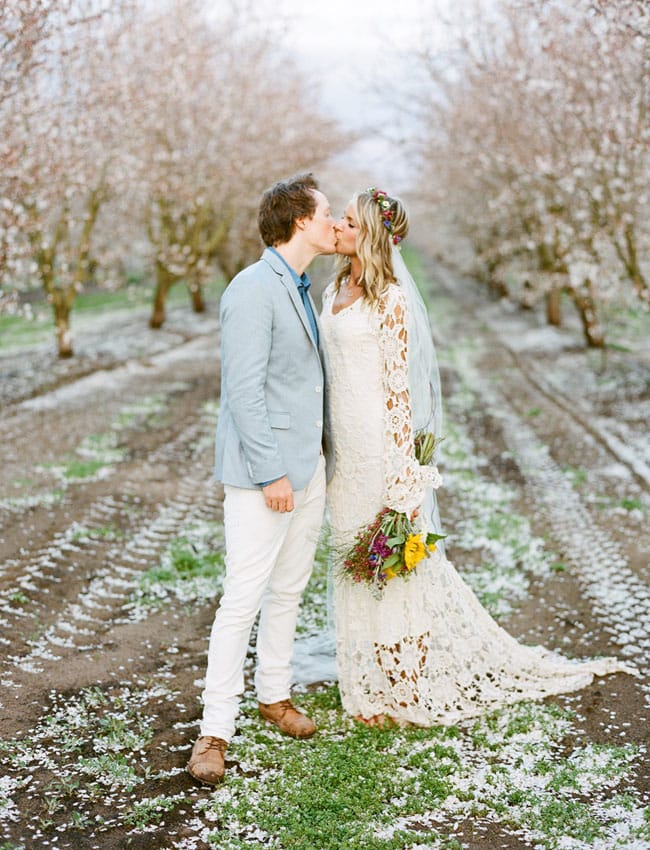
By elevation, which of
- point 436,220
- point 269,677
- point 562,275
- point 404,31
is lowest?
point 269,677

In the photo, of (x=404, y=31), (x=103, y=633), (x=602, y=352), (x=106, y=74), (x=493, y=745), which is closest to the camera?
(x=493, y=745)

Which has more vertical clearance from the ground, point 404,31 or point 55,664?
point 404,31

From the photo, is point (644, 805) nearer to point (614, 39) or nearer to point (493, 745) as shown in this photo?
point (493, 745)

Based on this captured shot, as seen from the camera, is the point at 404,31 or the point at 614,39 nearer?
the point at 614,39

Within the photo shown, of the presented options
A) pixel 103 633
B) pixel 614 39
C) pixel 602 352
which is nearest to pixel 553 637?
pixel 103 633

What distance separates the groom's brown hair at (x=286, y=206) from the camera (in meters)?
3.61

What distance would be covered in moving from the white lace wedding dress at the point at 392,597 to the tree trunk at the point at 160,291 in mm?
15759

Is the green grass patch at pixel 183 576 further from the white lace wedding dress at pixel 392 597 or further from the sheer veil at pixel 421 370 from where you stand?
the sheer veil at pixel 421 370

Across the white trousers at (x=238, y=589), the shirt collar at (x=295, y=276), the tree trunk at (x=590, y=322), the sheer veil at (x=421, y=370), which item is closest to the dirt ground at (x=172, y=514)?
the white trousers at (x=238, y=589)

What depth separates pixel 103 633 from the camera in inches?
193

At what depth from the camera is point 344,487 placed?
13.0 feet

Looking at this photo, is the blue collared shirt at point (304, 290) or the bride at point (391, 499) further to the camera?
the bride at point (391, 499)

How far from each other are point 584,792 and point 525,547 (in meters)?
3.23

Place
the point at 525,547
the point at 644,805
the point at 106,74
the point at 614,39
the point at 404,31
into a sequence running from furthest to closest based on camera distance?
the point at 404,31
the point at 106,74
the point at 614,39
the point at 525,547
the point at 644,805
